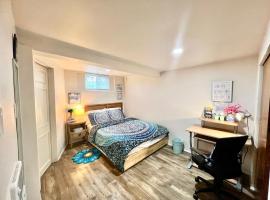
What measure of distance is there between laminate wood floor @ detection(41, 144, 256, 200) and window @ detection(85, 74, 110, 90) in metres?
2.19

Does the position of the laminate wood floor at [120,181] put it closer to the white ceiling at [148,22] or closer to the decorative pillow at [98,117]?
the decorative pillow at [98,117]

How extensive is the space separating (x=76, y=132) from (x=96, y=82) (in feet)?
5.57

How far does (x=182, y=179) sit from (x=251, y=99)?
1927mm

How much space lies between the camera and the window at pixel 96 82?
13.8 ft

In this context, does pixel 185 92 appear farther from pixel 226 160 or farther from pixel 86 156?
pixel 86 156

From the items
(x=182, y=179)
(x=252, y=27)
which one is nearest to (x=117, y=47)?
(x=252, y=27)

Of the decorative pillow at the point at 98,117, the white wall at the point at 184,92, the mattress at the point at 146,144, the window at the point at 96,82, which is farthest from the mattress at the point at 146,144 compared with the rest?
the window at the point at 96,82

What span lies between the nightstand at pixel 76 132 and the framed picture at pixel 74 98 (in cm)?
62

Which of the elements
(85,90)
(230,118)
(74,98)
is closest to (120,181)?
(230,118)

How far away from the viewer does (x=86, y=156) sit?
3174 millimetres

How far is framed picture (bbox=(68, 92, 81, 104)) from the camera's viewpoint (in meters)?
3.77

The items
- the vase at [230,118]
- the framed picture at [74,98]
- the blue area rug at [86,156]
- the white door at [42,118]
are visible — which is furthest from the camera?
the framed picture at [74,98]

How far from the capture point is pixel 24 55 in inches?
62.0

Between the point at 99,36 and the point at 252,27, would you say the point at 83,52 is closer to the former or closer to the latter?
the point at 99,36
